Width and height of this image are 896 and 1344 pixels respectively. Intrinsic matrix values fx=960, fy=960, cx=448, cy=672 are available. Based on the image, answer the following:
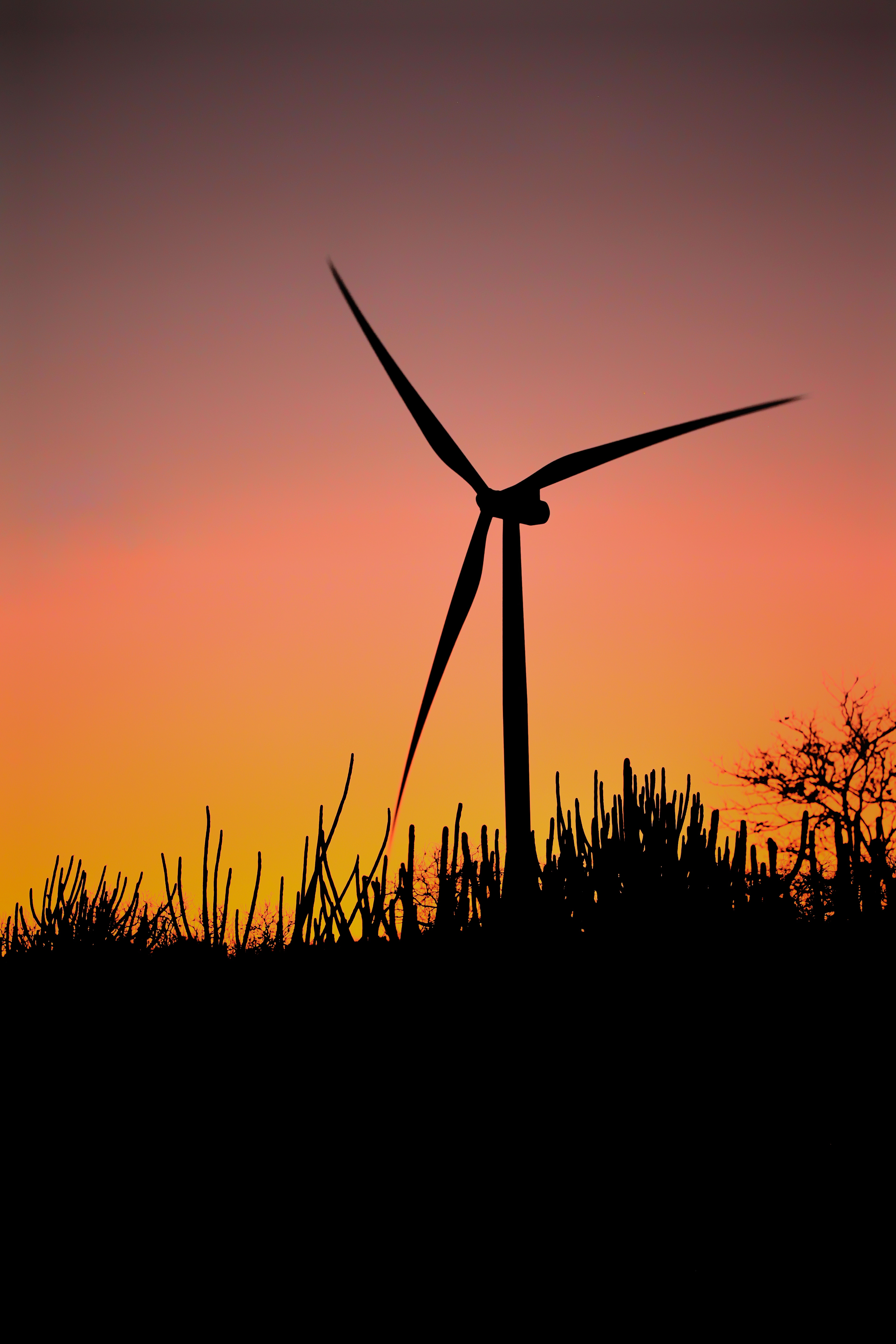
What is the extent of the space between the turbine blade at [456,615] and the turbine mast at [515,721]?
2.91 ft

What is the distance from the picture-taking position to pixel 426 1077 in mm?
6848

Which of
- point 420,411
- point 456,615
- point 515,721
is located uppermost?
point 420,411

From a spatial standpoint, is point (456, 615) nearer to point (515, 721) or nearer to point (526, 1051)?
point (515, 721)

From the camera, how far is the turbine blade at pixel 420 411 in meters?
13.3

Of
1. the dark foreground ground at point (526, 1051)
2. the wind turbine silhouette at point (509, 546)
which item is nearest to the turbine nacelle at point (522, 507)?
the wind turbine silhouette at point (509, 546)

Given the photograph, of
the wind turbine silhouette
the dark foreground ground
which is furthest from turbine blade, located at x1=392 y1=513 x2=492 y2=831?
the dark foreground ground

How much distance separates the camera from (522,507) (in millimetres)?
12297

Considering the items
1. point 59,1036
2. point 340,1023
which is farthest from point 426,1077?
point 59,1036

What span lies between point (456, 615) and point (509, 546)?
1.13 metres

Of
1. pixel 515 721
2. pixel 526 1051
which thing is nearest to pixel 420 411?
pixel 515 721

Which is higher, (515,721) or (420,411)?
(420,411)

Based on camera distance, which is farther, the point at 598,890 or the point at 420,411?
the point at 420,411

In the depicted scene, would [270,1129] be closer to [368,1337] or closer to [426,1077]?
[426,1077]

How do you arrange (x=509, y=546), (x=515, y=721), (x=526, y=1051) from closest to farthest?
(x=526, y=1051)
(x=515, y=721)
(x=509, y=546)
